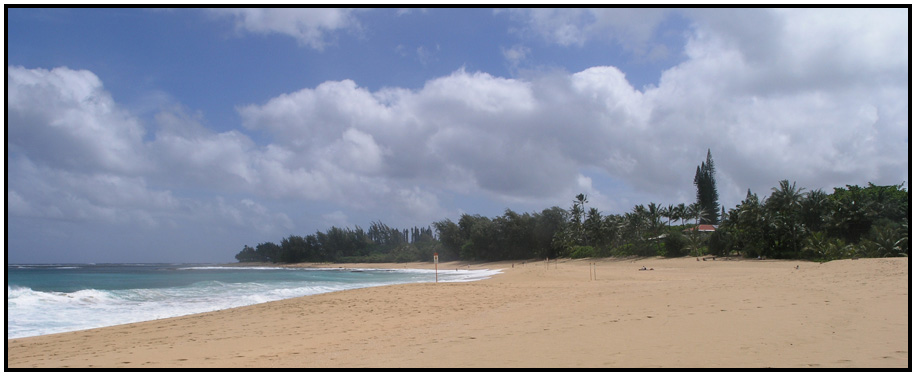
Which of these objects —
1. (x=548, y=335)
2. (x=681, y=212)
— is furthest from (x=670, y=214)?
(x=548, y=335)

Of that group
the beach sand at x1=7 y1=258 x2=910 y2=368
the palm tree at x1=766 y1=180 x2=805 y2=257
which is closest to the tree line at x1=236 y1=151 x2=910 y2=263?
the palm tree at x1=766 y1=180 x2=805 y2=257

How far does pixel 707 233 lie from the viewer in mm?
53719

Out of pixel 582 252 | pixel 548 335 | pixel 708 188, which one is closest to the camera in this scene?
pixel 548 335

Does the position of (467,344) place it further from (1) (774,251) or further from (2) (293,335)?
(1) (774,251)

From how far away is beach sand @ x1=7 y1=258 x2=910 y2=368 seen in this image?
591 centimetres

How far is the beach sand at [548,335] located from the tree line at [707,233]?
84.2 ft

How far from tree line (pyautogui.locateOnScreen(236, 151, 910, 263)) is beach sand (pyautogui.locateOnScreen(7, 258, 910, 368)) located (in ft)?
84.2

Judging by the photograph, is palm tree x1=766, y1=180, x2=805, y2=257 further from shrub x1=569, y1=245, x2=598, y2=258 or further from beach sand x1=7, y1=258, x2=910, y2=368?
beach sand x1=7, y1=258, x2=910, y2=368

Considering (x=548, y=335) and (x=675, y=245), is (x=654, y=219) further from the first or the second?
(x=548, y=335)

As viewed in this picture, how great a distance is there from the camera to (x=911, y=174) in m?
5.97

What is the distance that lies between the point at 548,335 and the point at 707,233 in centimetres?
5261

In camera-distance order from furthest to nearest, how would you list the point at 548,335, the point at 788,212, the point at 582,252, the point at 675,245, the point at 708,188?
the point at 708,188
the point at 582,252
the point at 675,245
the point at 788,212
the point at 548,335

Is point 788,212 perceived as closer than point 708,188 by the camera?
Yes

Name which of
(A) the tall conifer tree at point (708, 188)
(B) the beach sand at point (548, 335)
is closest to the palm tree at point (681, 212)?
(A) the tall conifer tree at point (708, 188)
